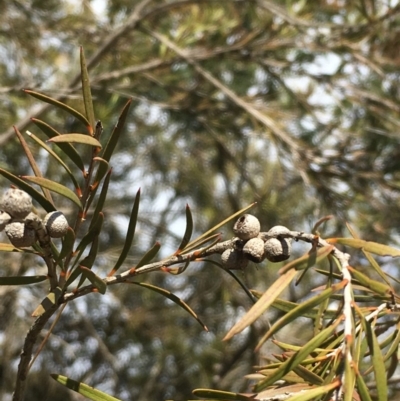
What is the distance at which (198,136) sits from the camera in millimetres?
2139

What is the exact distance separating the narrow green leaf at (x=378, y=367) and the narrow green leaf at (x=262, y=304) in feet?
0.20

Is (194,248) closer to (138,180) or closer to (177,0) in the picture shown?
(177,0)

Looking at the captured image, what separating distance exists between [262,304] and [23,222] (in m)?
0.16

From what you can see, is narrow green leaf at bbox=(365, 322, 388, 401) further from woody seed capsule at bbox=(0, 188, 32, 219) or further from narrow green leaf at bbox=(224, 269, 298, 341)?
woody seed capsule at bbox=(0, 188, 32, 219)

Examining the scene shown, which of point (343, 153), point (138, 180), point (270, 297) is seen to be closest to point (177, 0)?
point (343, 153)

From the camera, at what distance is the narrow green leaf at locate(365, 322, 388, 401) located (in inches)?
13.3

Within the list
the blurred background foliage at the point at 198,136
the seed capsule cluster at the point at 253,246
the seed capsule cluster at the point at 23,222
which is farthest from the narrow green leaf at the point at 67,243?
the blurred background foliage at the point at 198,136

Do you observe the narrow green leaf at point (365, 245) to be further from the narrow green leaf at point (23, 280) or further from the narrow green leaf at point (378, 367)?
the narrow green leaf at point (23, 280)

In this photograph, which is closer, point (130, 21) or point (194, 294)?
point (130, 21)

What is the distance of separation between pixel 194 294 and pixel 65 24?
1.15m

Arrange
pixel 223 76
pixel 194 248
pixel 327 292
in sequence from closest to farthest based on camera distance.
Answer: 1. pixel 327 292
2. pixel 194 248
3. pixel 223 76

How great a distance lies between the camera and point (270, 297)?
355 millimetres

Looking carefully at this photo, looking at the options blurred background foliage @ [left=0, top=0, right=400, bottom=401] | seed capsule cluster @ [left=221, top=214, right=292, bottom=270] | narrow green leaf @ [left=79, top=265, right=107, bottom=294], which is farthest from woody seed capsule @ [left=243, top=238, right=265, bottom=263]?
blurred background foliage @ [left=0, top=0, right=400, bottom=401]

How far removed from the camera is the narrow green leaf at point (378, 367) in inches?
13.3
